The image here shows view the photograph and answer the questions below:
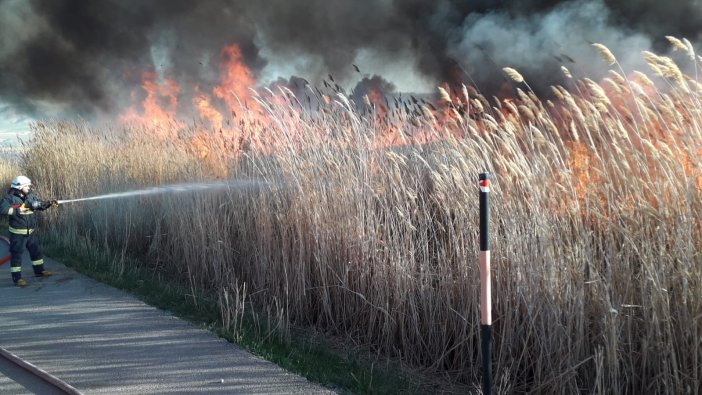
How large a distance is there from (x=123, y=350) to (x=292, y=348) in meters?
1.36

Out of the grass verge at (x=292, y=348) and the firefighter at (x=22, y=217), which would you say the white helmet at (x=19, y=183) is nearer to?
the firefighter at (x=22, y=217)

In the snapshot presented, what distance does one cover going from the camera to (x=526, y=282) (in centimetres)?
444

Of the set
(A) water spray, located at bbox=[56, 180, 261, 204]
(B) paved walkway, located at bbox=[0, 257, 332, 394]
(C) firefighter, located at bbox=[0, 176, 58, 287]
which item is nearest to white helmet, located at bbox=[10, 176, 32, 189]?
(C) firefighter, located at bbox=[0, 176, 58, 287]

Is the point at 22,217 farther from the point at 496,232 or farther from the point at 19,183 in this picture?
the point at 496,232

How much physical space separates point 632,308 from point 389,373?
1.89m

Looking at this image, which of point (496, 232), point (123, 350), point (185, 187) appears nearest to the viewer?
point (496, 232)

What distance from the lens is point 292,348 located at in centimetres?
505

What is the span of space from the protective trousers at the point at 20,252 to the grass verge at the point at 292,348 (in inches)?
21.6

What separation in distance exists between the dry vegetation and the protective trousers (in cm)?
150

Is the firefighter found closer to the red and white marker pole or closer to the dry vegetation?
the dry vegetation

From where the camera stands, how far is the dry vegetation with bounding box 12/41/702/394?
4.02 meters

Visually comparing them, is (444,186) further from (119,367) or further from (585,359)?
(119,367)

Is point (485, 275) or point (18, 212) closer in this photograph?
point (485, 275)

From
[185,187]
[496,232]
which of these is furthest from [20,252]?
[496,232]
